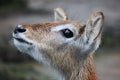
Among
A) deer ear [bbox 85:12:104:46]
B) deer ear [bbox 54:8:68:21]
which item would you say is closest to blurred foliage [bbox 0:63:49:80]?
deer ear [bbox 54:8:68:21]

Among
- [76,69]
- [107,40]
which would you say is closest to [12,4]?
[107,40]

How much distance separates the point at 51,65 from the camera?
23.9ft

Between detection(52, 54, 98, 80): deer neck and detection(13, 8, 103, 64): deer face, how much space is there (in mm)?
111

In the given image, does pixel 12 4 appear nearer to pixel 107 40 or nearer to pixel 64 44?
pixel 107 40

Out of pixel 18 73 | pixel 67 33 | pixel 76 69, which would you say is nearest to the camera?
pixel 67 33

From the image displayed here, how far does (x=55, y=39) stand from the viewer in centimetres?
718

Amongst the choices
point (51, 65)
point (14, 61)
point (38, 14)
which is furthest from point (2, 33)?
point (51, 65)

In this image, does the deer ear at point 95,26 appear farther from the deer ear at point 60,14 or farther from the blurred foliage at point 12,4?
the blurred foliage at point 12,4

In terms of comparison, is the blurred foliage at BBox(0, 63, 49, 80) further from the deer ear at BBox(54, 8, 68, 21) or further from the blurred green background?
the deer ear at BBox(54, 8, 68, 21)

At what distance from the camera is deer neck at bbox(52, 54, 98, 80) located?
286 inches

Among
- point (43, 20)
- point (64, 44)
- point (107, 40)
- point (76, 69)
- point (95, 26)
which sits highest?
point (95, 26)

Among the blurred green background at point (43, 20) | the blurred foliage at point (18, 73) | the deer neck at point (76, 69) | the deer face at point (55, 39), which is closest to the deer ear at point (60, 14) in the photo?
the deer face at point (55, 39)

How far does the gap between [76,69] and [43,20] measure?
24.1ft

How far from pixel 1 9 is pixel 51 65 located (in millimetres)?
8581
